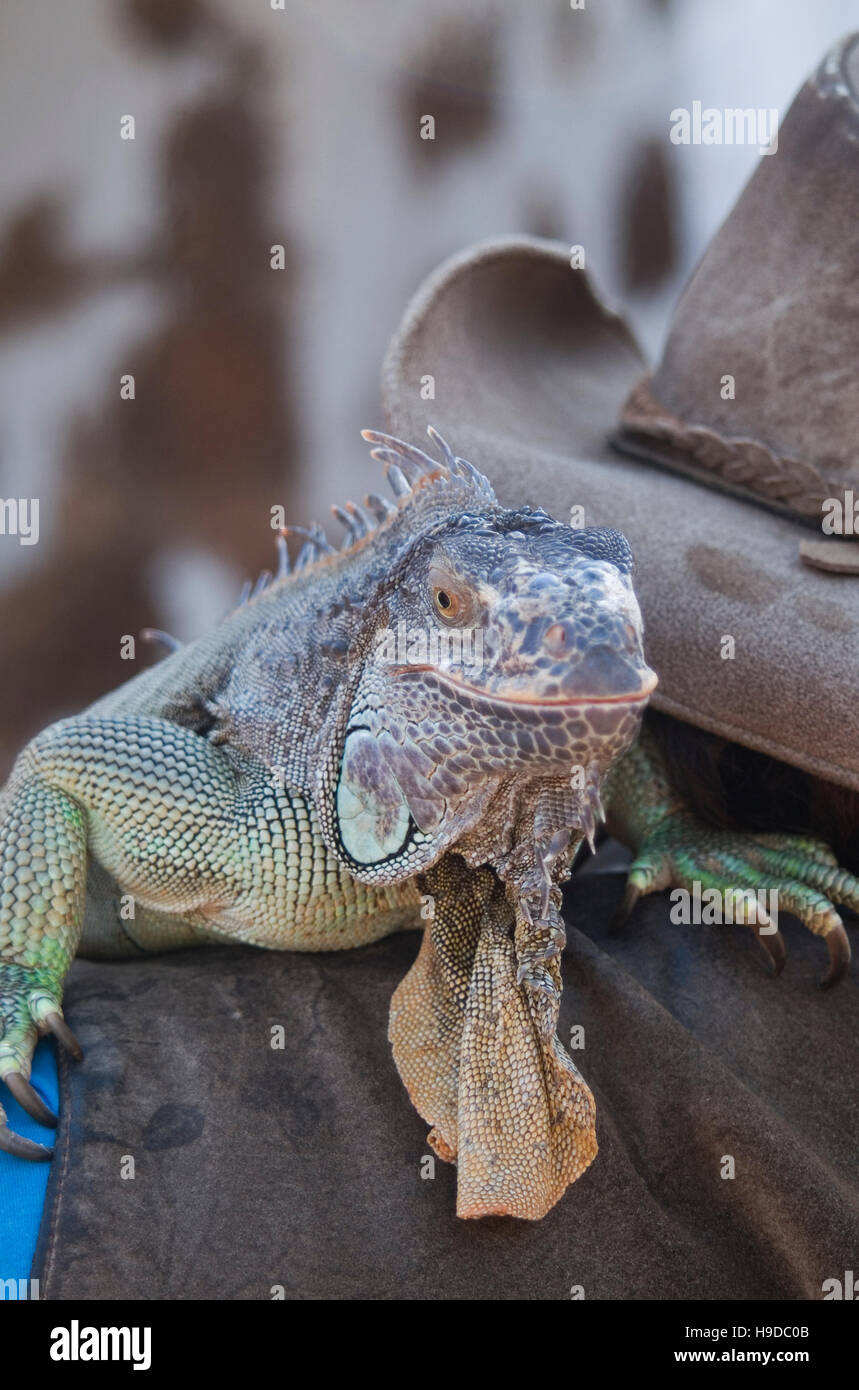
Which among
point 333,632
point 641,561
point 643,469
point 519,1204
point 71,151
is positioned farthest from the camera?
point 71,151

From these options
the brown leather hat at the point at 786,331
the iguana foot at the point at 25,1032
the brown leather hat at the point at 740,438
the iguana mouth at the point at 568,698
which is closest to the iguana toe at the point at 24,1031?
the iguana foot at the point at 25,1032

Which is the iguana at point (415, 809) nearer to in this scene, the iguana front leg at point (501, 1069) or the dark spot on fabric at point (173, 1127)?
the iguana front leg at point (501, 1069)

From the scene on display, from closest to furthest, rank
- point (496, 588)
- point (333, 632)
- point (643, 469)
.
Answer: point (496, 588)
point (333, 632)
point (643, 469)

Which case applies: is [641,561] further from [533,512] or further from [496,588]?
[496,588]

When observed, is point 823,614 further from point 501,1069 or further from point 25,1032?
point 25,1032

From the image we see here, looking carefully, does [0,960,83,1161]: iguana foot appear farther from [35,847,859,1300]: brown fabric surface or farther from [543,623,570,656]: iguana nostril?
[543,623,570,656]: iguana nostril

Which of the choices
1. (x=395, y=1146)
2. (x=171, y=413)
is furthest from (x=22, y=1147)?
(x=171, y=413)
